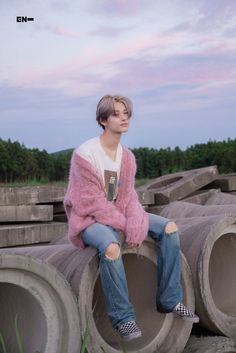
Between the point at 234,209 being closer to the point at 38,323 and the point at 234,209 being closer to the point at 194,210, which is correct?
the point at 194,210

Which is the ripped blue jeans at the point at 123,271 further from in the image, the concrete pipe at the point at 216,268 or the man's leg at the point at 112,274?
the concrete pipe at the point at 216,268

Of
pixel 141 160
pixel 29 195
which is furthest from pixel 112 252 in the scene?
pixel 141 160

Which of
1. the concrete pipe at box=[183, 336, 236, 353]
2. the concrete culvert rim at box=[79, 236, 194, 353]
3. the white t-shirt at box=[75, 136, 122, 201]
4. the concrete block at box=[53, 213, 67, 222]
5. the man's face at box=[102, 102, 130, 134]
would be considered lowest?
the concrete pipe at box=[183, 336, 236, 353]

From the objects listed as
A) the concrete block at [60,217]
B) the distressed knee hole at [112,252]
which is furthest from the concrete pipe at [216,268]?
the concrete block at [60,217]

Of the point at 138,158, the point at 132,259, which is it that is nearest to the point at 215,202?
the point at 132,259

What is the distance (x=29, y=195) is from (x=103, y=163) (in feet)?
12.5

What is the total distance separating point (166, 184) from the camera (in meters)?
10.0

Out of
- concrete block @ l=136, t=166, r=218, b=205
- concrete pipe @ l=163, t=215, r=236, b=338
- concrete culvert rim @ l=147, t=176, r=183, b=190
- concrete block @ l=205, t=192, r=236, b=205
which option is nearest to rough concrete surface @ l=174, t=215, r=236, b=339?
concrete pipe @ l=163, t=215, r=236, b=338

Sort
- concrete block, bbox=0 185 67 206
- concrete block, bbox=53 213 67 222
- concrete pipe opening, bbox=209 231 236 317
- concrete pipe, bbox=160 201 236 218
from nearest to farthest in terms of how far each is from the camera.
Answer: concrete pipe opening, bbox=209 231 236 317 → concrete pipe, bbox=160 201 236 218 → concrete block, bbox=0 185 67 206 → concrete block, bbox=53 213 67 222

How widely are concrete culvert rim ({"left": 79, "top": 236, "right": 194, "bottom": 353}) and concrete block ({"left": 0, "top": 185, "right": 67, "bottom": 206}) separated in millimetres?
3129

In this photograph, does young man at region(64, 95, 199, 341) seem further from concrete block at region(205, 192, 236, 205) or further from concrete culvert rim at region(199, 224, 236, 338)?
concrete block at region(205, 192, 236, 205)

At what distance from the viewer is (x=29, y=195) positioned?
7.36 m

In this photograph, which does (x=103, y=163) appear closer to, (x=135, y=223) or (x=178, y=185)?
(x=135, y=223)

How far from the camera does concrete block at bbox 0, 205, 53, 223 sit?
7129mm
